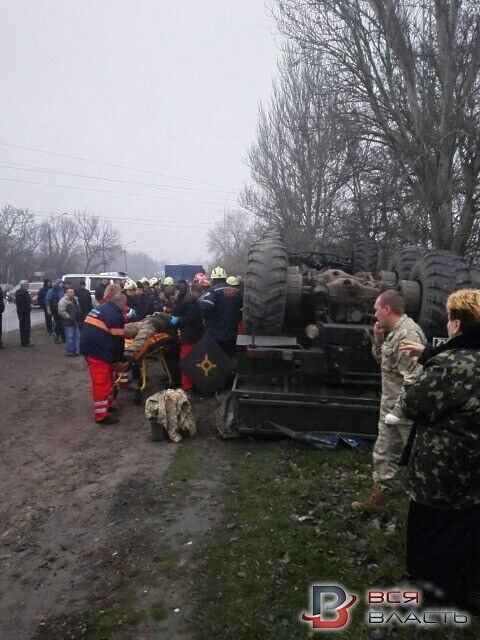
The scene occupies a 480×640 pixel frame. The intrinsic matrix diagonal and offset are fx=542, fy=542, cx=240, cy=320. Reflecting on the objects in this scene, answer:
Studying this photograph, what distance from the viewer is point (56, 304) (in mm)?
15688

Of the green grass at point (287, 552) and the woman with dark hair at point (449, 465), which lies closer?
the woman with dark hair at point (449, 465)

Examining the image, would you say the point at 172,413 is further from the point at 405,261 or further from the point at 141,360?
the point at 405,261

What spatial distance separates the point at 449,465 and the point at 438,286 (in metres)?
3.81

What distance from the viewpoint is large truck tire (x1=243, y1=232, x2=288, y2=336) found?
238 inches

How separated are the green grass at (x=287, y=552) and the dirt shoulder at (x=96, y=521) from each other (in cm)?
19

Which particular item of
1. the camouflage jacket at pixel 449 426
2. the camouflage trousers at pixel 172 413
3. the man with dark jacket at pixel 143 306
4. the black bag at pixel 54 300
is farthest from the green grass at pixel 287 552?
the black bag at pixel 54 300

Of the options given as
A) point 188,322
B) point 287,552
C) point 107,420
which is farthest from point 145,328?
point 287,552

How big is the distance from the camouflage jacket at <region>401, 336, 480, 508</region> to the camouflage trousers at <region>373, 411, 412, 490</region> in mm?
1432

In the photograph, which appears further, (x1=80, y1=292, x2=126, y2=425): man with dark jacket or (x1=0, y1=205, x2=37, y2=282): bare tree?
(x1=0, y1=205, x2=37, y2=282): bare tree

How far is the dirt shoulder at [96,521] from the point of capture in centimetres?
314

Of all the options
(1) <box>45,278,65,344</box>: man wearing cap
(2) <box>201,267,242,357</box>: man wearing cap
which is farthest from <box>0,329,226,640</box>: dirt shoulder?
(1) <box>45,278,65,344</box>: man wearing cap

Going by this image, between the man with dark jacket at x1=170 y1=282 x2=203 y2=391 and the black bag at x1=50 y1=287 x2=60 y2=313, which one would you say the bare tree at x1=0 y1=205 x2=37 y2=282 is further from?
the man with dark jacket at x1=170 y1=282 x2=203 y2=391

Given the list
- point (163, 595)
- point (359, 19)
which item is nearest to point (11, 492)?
point (163, 595)

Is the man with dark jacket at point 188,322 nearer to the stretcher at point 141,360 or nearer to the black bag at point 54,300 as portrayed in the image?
the stretcher at point 141,360
